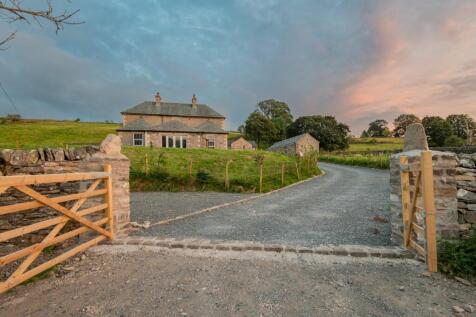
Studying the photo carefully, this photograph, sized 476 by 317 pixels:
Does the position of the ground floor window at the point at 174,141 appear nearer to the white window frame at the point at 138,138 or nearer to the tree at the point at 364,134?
the white window frame at the point at 138,138

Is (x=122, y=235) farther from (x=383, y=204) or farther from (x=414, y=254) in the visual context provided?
(x=383, y=204)

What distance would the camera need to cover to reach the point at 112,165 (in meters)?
4.79

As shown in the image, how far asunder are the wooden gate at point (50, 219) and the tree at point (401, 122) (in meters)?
85.1

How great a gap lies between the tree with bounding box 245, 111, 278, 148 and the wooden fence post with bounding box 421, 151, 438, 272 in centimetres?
5553

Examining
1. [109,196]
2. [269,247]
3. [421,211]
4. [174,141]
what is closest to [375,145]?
[174,141]

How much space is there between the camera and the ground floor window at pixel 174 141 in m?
30.4

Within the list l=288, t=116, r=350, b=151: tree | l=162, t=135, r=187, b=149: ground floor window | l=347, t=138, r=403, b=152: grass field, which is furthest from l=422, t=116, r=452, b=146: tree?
l=162, t=135, r=187, b=149: ground floor window

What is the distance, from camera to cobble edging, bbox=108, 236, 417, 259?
152 inches

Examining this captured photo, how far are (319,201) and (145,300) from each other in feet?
25.2

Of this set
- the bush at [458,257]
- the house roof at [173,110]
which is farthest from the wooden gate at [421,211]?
the house roof at [173,110]

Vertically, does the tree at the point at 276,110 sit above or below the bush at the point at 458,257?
above

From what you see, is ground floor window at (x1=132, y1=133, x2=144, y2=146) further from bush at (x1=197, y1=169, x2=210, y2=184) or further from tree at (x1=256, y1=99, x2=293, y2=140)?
tree at (x1=256, y1=99, x2=293, y2=140)

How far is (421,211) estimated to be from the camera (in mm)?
3654

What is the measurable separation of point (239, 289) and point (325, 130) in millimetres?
55763
